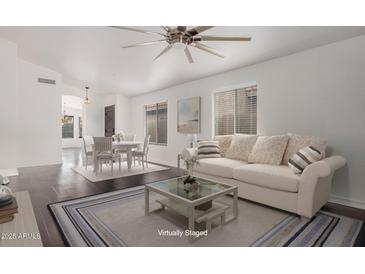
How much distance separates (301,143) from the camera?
290 centimetres

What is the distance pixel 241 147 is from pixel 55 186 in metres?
3.59

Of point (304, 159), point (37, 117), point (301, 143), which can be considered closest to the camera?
point (304, 159)

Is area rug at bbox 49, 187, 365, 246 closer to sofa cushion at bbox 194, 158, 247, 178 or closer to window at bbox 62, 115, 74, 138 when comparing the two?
sofa cushion at bbox 194, 158, 247, 178

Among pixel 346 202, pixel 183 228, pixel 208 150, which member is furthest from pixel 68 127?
pixel 346 202

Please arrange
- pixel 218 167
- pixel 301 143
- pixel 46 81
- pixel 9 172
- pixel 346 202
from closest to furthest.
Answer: pixel 346 202, pixel 301 143, pixel 218 167, pixel 9 172, pixel 46 81

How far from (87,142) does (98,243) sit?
4.12 m

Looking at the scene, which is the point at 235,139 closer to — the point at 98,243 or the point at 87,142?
the point at 98,243

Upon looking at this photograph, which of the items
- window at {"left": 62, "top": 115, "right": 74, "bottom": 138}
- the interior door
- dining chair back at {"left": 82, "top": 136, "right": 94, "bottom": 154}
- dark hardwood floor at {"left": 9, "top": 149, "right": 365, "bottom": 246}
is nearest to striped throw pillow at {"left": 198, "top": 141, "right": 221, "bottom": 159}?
dark hardwood floor at {"left": 9, "top": 149, "right": 365, "bottom": 246}

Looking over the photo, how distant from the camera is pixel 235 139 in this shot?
3783 millimetres

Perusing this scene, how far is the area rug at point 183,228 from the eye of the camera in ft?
5.94

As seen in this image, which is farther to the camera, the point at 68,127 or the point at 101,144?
the point at 68,127

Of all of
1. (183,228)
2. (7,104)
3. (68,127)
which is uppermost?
(7,104)

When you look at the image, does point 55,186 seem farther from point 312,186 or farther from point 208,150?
point 312,186

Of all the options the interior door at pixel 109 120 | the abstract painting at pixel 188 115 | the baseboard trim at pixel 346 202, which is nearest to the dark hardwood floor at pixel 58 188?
the baseboard trim at pixel 346 202
